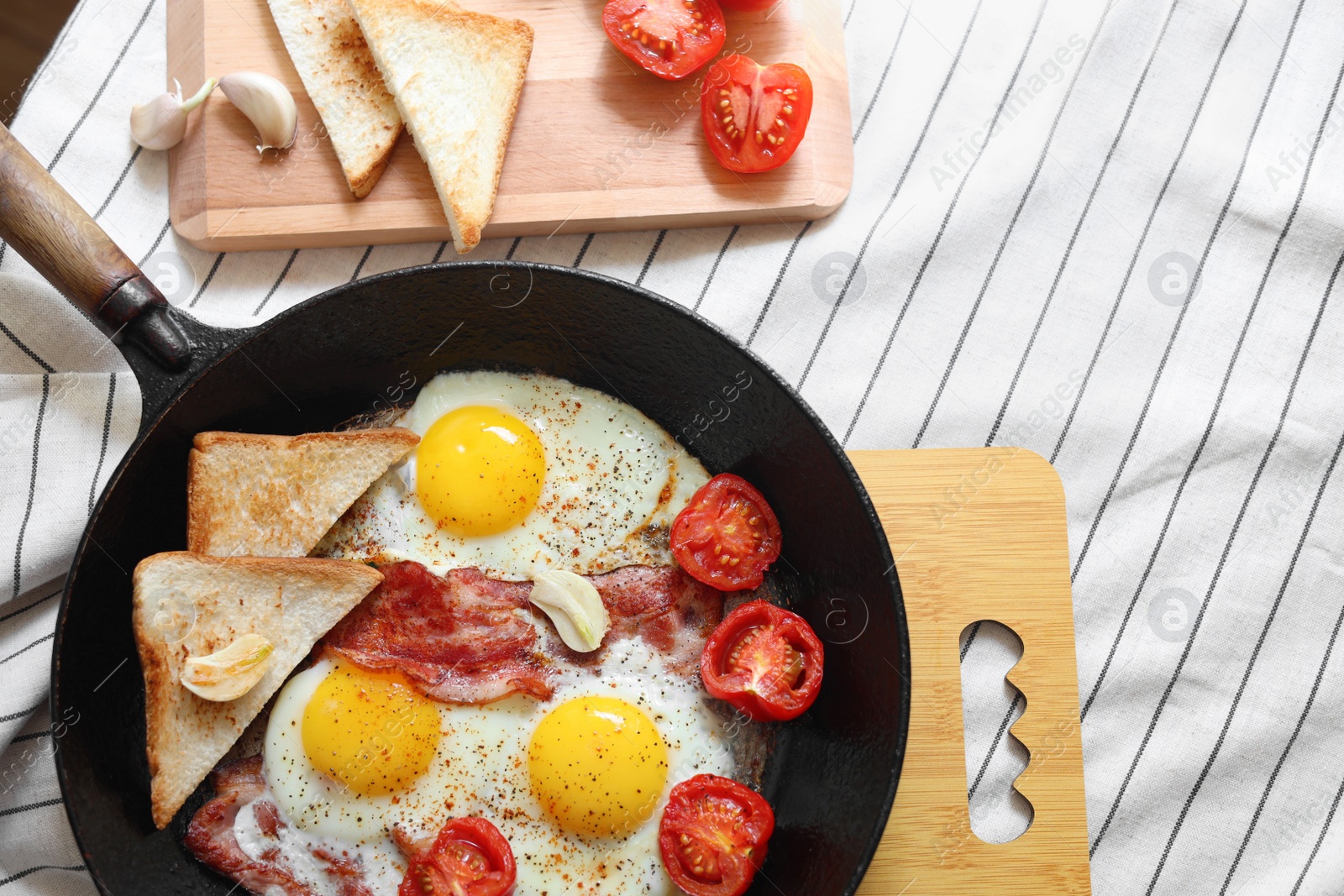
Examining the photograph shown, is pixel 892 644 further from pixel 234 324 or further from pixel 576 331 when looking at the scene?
pixel 234 324

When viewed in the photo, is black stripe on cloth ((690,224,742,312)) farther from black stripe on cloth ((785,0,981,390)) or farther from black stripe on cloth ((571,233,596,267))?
black stripe on cloth ((571,233,596,267))

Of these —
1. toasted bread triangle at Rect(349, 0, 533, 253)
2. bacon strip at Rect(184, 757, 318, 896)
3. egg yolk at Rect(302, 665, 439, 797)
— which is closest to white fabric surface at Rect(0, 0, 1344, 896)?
toasted bread triangle at Rect(349, 0, 533, 253)

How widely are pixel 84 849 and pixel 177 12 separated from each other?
8.00 feet

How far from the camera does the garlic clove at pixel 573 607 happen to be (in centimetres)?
251

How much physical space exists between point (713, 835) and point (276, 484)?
4.88 feet

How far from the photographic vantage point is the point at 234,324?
2729 mm

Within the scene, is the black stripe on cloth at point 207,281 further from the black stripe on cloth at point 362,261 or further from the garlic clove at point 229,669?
the garlic clove at point 229,669

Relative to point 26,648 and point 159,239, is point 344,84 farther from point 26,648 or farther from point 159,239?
point 26,648

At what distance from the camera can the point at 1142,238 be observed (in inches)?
121

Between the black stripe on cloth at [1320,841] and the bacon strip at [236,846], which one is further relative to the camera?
the black stripe on cloth at [1320,841]

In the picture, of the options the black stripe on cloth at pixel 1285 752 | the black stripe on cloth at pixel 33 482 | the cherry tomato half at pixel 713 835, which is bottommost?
the black stripe on cloth at pixel 1285 752

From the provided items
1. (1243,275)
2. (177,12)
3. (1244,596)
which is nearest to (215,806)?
(177,12)

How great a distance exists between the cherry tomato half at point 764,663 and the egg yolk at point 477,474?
68 centimetres

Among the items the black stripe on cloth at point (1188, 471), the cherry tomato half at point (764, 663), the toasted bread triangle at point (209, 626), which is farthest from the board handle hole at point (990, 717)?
the toasted bread triangle at point (209, 626)
